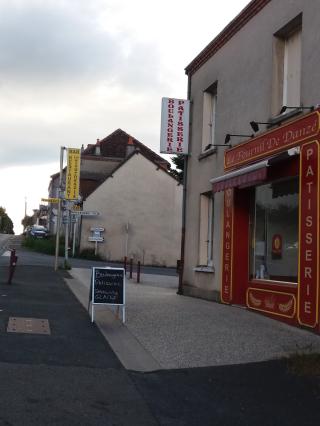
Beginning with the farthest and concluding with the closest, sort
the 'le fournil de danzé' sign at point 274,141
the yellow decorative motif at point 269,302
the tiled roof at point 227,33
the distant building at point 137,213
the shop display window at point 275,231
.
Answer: the distant building at point 137,213 → the tiled roof at point 227,33 → the yellow decorative motif at point 269,302 → the shop display window at point 275,231 → the 'le fournil de danzé' sign at point 274,141

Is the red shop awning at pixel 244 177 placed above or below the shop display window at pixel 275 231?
above

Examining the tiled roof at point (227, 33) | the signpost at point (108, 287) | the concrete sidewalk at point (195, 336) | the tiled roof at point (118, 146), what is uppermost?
the tiled roof at point (118, 146)

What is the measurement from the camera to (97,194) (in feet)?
132

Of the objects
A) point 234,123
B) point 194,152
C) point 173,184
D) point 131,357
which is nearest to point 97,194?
point 173,184

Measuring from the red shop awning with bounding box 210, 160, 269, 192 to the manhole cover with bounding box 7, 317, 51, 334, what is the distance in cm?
454

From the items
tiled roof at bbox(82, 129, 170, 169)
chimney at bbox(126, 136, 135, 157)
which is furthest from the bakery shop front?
tiled roof at bbox(82, 129, 170, 169)

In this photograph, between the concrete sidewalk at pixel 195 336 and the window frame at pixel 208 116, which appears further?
the window frame at pixel 208 116

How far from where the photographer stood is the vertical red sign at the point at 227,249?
1347 cm

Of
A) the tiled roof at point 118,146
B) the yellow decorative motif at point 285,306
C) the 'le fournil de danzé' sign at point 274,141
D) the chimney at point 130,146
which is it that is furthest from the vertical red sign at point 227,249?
the tiled roof at point 118,146

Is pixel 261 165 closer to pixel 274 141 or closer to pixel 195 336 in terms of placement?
pixel 274 141

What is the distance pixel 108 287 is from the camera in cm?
1073

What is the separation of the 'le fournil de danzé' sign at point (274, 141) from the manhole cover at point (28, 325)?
204 inches

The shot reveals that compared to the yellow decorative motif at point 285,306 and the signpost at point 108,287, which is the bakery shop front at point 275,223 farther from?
the signpost at point 108,287

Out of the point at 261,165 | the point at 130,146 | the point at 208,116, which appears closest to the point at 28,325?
the point at 261,165
